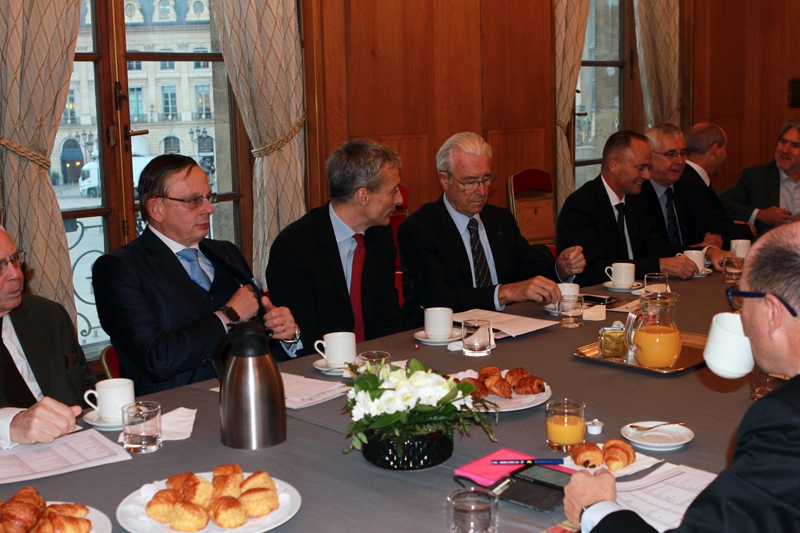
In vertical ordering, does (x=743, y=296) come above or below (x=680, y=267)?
above

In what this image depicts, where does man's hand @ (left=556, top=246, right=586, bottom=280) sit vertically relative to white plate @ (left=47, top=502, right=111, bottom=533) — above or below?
above

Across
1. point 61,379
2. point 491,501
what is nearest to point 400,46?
point 61,379

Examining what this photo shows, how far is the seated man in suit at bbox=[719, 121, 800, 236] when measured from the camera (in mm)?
5926

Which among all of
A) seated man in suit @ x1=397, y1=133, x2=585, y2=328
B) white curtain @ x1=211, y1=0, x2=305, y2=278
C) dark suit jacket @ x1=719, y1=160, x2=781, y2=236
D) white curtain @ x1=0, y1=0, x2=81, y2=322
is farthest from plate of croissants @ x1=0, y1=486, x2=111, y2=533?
dark suit jacket @ x1=719, y1=160, x2=781, y2=236

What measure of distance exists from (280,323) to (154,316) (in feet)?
1.32

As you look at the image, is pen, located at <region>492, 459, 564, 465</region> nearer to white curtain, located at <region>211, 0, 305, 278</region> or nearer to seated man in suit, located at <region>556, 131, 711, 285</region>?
seated man in suit, located at <region>556, 131, 711, 285</region>

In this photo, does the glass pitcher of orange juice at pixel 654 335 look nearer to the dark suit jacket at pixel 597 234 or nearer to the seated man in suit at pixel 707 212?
the dark suit jacket at pixel 597 234

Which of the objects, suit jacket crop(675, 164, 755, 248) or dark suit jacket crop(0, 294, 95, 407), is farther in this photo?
suit jacket crop(675, 164, 755, 248)

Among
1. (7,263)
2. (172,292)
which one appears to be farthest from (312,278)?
(7,263)

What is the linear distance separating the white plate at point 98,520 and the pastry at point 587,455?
34.4 inches

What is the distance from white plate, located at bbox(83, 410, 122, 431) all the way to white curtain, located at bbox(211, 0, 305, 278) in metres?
2.83

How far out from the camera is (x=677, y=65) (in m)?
7.59

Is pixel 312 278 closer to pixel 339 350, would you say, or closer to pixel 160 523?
pixel 339 350

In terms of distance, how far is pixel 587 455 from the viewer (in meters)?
1.62
